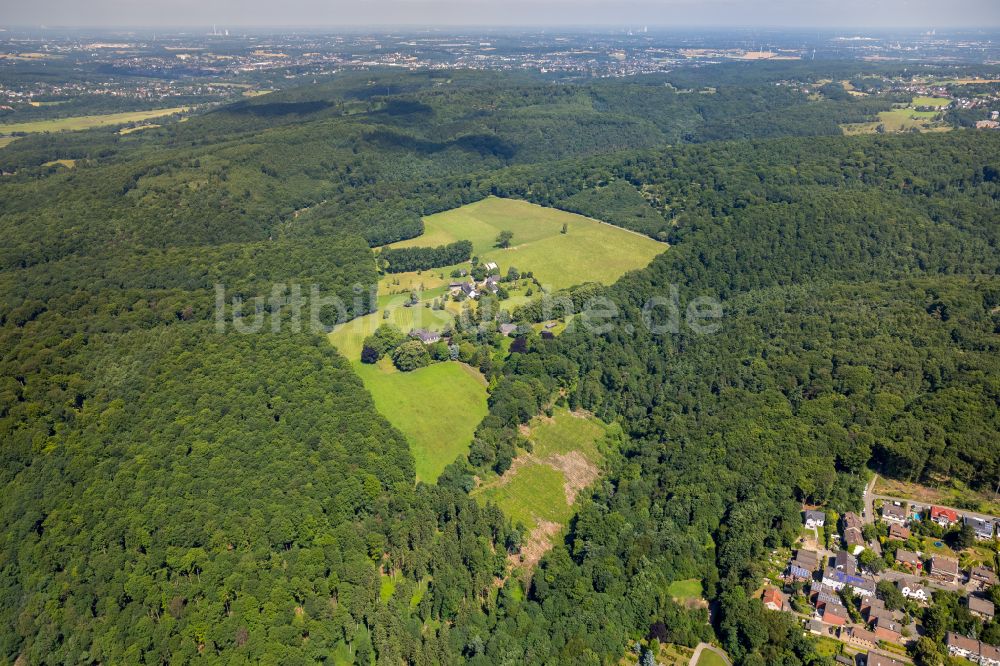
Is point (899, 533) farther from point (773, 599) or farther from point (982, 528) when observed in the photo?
point (773, 599)

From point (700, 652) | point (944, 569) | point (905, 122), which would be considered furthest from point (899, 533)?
point (905, 122)

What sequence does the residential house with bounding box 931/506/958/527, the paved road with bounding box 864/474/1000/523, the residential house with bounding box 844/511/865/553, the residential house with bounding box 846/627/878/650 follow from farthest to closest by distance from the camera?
1. the paved road with bounding box 864/474/1000/523
2. the residential house with bounding box 931/506/958/527
3. the residential house with bounding box 844/511/865/553
4. the residential house with bounding box 846/627/878/650

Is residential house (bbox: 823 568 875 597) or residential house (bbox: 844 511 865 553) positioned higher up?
residential house (bbox: 844 511 865 553)

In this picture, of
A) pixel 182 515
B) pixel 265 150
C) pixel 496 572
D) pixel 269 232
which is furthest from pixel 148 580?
pixel 265 150

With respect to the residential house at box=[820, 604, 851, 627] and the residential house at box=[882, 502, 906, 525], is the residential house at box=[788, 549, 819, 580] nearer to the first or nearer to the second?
the residential house at box=[820, 604, 851, 627]

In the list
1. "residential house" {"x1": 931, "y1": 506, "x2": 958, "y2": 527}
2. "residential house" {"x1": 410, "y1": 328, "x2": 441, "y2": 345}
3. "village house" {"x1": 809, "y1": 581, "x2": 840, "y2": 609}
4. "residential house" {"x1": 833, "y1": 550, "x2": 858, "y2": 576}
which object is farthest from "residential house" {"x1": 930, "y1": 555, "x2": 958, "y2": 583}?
"residential house" {"x1": 410, "y1": 328, "x2": 441, "y2": 345}

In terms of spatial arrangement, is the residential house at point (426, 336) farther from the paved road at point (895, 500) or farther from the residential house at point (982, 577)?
the residential house at point (982, 577)
